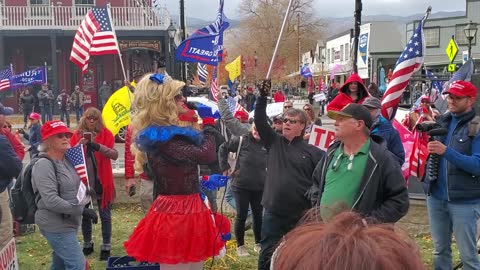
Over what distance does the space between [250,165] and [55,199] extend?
2494 mm

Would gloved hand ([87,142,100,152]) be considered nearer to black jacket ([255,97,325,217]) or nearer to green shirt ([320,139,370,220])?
black jacket ([255,97,325,217])

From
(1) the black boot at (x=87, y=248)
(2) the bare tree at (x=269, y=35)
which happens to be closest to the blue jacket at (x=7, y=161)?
(1) the black boot at (x=87, y=248)

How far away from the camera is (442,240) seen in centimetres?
459

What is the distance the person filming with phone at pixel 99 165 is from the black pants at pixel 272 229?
206 centimetres

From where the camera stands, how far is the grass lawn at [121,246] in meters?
5.95

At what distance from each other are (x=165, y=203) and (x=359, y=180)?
4.26 feet

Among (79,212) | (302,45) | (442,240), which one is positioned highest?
(302,45)

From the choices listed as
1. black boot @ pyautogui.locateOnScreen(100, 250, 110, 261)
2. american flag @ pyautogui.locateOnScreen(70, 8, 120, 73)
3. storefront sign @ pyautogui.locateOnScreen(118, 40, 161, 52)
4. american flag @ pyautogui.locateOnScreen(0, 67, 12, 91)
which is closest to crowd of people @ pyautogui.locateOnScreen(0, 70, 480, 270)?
black boot @ pyautogui.locateOnScreen(100, 250, 110, 261)

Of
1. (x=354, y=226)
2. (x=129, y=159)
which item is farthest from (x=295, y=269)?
(x=129, y=159)

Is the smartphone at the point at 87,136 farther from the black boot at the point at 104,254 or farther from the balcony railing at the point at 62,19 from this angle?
the balcony railing at the point at 62,19

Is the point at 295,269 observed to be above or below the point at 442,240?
above

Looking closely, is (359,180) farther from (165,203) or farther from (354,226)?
(354,226)

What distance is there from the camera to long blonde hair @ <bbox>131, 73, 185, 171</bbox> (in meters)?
3.65

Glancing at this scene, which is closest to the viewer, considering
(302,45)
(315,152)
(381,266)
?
(381,266)
